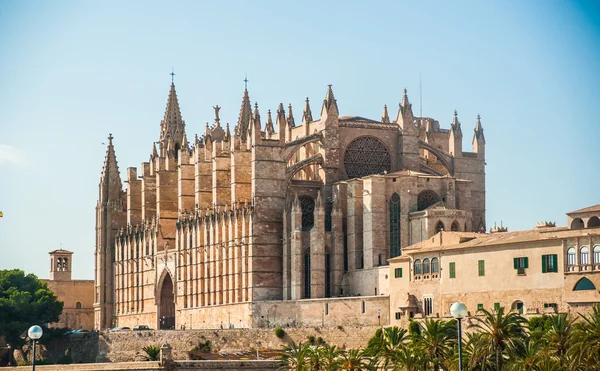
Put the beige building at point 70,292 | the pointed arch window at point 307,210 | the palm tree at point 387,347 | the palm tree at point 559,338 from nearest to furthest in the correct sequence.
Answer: the palm tree at point 559,338, the palm tree at point 387,347, the pointed arch window at point 307,210, the beige building at point 70,292

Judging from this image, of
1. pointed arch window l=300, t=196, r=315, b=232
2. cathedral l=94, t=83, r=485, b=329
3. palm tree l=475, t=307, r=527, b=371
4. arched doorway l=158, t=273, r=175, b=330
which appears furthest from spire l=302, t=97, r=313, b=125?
palm tree l=475, t=307, r=527, b=371

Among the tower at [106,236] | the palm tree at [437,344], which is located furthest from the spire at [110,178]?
the palm tree at [437,344]

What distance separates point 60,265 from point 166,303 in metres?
20.9

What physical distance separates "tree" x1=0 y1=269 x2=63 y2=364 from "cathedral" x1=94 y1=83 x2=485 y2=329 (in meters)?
6.79

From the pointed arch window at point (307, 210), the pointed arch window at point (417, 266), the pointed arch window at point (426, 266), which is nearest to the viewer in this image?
the pointed arch window at point (426, 266)

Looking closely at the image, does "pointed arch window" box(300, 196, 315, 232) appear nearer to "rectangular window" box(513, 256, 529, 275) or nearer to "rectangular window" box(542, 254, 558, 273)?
"rectangular window" box(513, 256, 529, 275)

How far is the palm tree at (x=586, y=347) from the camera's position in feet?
174

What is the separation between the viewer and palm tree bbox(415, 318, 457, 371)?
2425 inches

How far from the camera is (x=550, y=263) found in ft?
226

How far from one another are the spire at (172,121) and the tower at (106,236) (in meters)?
5.22

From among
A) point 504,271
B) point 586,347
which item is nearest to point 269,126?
point 504,271

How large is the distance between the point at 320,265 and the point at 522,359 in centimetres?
3165

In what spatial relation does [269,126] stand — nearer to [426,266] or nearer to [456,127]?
[456,127]

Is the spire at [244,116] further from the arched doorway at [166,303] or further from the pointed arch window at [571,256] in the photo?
the pointed arch window at [571,256]
